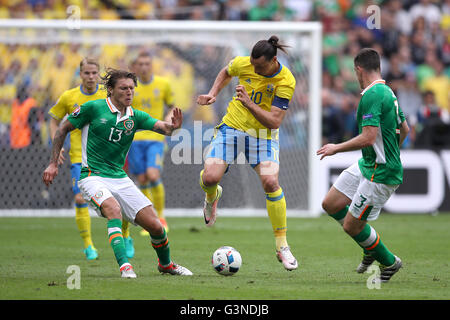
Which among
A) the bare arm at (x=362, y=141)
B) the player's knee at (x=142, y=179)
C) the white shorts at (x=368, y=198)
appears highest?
the bare arm at (x=362, y=141)

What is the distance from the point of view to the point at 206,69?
50.3 ft

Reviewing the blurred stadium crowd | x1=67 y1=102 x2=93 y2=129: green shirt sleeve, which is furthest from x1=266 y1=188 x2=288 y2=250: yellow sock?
the blurred stadium crowd

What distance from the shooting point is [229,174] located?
15.2 m

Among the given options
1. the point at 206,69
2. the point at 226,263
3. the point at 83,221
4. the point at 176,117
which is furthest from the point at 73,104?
the point at 206,69

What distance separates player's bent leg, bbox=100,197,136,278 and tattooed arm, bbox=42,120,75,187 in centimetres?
61

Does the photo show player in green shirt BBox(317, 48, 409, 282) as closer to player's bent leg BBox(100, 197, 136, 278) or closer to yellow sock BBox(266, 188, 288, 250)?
yellow sock BBox(266, 188, 288, 250)

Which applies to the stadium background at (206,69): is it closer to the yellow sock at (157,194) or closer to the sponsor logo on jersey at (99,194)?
the yellow sock at (157,194)

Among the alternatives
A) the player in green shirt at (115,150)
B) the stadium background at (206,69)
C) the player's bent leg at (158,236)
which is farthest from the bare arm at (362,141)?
the stadium background at (206,69)

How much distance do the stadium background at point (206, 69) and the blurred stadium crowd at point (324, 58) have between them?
0.02 metres

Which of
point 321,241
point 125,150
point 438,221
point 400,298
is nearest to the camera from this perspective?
point 400,298

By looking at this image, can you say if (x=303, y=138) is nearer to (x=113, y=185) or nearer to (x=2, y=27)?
(x=2, y=27)

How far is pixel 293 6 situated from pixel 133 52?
526cm

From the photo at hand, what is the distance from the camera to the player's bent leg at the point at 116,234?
700 centimetres

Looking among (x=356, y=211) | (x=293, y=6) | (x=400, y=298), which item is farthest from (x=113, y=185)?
(x=293, y=6)
